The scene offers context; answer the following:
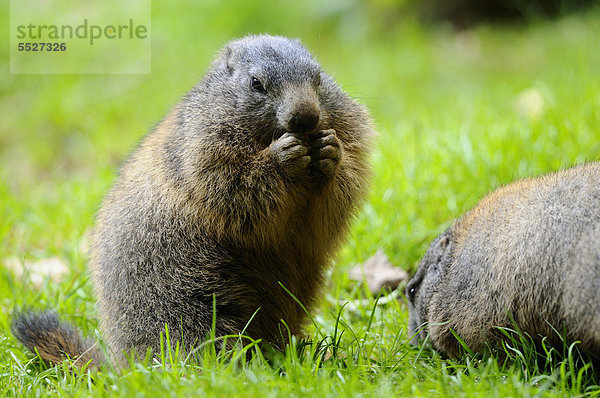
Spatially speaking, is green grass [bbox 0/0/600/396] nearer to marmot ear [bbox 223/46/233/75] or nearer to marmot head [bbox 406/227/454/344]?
marmot head [bbox 406/227/454/344]

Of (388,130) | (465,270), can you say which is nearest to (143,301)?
(465,270)

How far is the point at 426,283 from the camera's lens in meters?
4.48

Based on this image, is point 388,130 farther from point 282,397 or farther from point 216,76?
point 282,397

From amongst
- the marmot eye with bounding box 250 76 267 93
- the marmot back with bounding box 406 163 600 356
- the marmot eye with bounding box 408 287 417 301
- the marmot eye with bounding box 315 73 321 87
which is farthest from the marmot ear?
the marmot eye with bounding box 408 287 417 301

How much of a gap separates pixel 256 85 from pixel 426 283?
1639mm

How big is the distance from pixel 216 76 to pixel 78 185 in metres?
3.52

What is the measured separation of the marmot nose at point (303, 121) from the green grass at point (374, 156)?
1.13 meters

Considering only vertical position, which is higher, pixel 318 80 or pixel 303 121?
pixel 318 80

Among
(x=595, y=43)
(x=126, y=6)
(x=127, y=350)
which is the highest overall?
(x=126, y=6)

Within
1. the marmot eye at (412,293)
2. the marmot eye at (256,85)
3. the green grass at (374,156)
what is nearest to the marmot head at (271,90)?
the marmot eye at (256,85)

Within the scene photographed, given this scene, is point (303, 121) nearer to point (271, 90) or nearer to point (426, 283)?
point (271, 90)

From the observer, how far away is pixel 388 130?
26.5ft

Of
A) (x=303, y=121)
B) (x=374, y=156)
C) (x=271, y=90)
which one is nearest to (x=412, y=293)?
(x=303, y=121)

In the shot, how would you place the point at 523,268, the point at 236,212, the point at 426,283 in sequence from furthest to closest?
the point at 426,283 < the point at 236,212 < the point at 523,268
